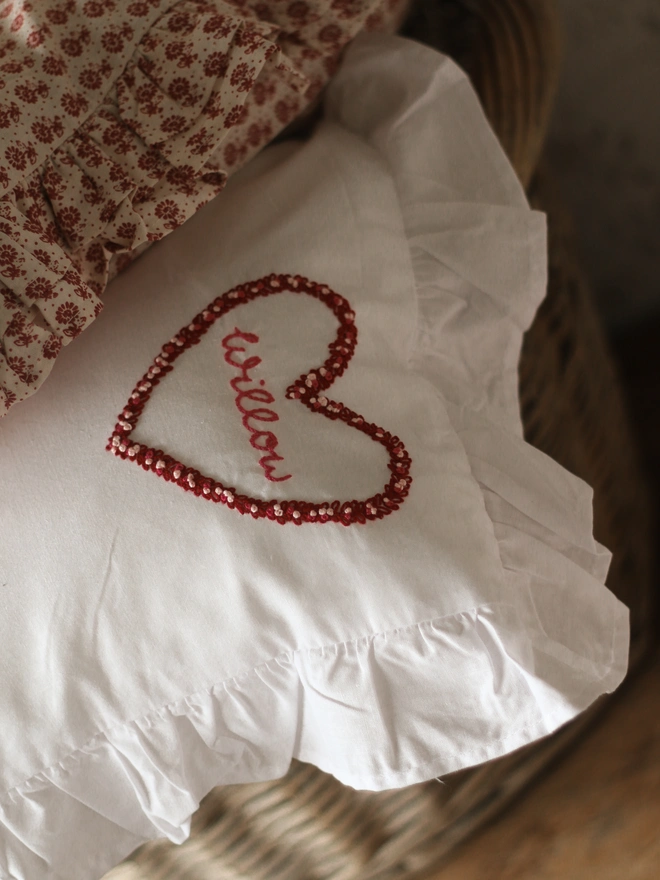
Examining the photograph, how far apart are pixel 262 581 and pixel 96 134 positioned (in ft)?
1.06

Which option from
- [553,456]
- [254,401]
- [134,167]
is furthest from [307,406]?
[553,456]

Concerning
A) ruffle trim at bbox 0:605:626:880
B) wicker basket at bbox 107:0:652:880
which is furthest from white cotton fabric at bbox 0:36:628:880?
wicker basket at bbox 107:0:652:880

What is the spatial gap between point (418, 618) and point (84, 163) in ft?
1.22

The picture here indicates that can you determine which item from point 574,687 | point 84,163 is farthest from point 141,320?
point 574,687

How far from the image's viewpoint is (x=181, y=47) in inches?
22.8

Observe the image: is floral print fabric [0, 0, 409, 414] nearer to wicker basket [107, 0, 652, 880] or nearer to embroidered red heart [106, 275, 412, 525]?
embroidered red heart [106, 275, 412, 525]

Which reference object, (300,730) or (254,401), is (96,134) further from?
(300,730)

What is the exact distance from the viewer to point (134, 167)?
22.3 inches

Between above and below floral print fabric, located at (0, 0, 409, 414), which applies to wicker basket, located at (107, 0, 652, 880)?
below

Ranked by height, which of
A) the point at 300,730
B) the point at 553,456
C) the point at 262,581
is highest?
the point at 262,581

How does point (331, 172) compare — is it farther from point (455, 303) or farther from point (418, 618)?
point (418, 618)

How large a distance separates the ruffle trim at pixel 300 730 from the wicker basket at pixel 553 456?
0.10m

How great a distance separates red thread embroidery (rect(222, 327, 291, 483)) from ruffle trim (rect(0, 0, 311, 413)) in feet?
0.30

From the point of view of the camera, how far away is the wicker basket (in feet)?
2.22
